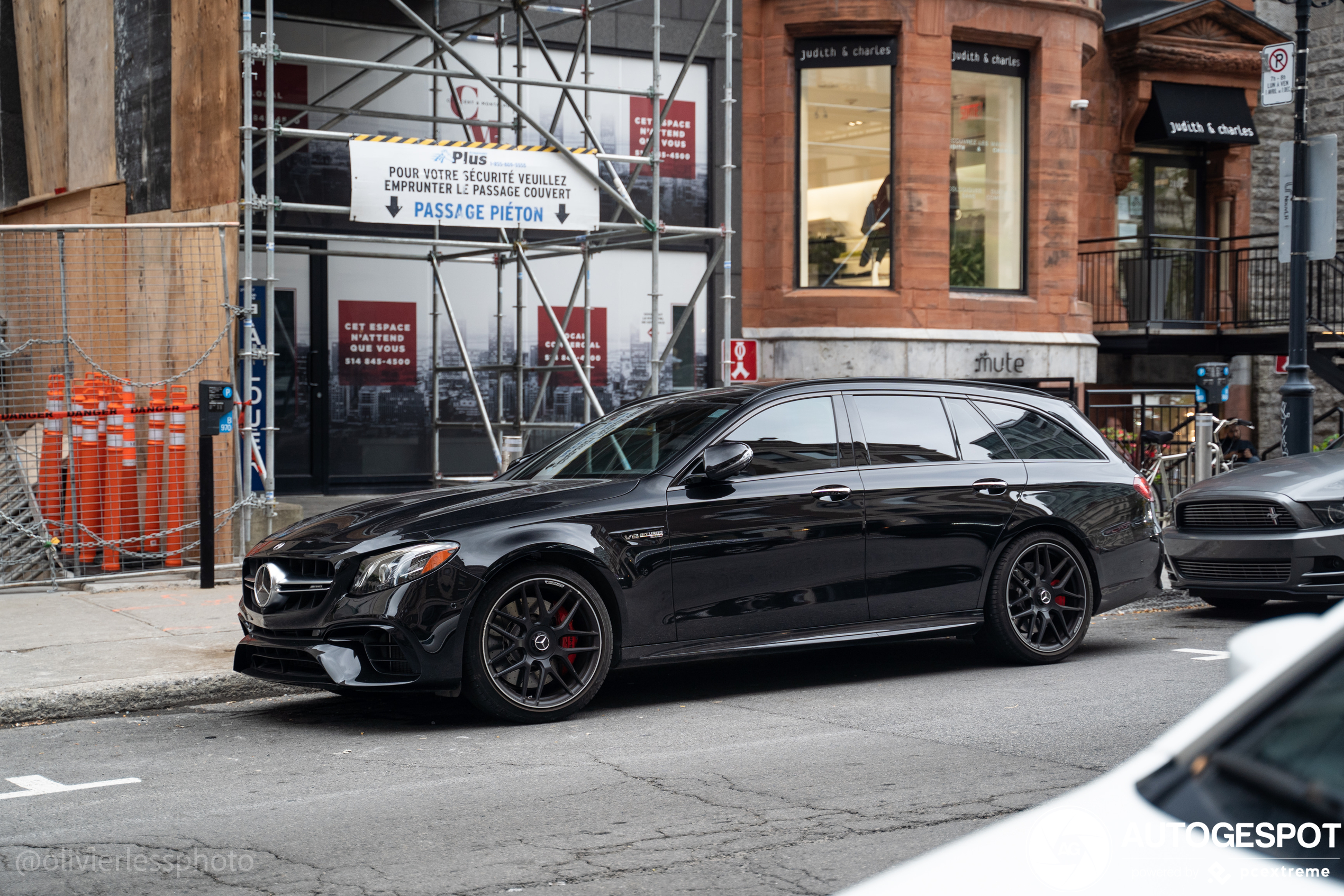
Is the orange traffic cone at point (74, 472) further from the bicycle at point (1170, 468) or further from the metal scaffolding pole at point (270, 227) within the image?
the bicycle at point (1170, 468)

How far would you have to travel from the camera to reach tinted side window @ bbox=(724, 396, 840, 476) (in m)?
7.61

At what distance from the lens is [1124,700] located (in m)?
7.32

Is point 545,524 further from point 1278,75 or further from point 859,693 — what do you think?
point 1278,75

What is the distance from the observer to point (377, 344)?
16312 mm

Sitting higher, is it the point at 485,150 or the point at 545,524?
the point at 485,150

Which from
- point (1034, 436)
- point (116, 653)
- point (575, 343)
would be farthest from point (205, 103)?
point (1034, 436)

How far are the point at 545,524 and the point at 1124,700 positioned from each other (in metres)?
3.12

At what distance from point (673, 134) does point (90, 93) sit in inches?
271

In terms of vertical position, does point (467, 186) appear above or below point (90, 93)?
below

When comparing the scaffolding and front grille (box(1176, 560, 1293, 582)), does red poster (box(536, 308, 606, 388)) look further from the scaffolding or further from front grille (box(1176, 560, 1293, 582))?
front grille (box(1176, 560, 1293, 582))

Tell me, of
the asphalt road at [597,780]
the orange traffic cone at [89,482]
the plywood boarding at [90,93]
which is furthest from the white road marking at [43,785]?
the plywood boarding at [90,93]

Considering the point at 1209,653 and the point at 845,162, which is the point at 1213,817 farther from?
the point at 845,162

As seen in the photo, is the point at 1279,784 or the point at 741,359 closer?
the point at 1279,784

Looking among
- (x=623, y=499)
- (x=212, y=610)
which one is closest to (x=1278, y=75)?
(x=623, y=499)
